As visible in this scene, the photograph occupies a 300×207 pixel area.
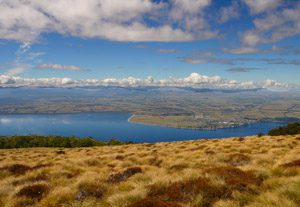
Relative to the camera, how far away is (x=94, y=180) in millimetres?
11430

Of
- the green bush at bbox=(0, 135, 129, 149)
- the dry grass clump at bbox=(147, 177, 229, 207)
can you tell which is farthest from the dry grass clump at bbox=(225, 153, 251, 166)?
the green bush at bbox=(0, 135, 129, 149)

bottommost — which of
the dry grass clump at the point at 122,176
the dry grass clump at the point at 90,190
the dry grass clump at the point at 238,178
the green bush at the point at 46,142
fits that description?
the green bush at the point at 46,142

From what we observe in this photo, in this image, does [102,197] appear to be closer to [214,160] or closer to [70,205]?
[70,205]

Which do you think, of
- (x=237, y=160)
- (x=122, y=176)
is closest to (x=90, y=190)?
(x=122, y=176)

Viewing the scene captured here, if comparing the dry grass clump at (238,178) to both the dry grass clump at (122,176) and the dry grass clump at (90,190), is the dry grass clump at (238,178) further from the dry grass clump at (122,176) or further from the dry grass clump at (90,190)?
the dry grass clump at (90,190)

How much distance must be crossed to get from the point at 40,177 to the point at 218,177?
8169 millimetres

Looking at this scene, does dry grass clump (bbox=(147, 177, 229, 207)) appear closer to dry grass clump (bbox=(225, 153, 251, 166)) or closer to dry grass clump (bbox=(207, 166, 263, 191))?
dry grass clump (bbox=(207, 166, 263, 191))

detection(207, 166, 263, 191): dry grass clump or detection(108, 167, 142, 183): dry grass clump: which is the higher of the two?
detection(207, 166, 263, 191): dry grass clump

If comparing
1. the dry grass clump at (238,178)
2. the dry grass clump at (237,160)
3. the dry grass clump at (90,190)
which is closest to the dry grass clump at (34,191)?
the dry grass clump at (90,190)

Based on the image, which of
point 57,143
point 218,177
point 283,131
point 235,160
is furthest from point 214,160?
point 57,143

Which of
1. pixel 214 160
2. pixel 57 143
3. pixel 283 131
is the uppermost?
pixel 214 160

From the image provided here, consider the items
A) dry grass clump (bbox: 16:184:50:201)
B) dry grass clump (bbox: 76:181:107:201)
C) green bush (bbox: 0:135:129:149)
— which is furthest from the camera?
green bush (bbox: 0:135:129:149)

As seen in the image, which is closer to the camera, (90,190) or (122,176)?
(90,190)

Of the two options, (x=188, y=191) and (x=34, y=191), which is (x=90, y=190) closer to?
(x=34, y=191)
